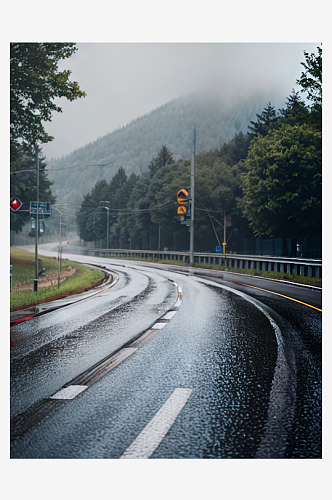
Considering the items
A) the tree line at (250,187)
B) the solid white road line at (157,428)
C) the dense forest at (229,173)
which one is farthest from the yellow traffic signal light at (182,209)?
the solid white road line at (157,428)

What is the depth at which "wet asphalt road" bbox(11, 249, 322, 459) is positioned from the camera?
3740 mm

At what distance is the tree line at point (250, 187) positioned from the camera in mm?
42281

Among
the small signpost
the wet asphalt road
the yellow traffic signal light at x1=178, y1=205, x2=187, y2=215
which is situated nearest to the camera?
the wet asphalt road

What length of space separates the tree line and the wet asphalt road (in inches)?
995

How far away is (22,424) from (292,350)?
181 inches

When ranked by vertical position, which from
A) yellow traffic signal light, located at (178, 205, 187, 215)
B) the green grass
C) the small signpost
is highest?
yellow traffic signal light, located at (178, 205, 187, 215)

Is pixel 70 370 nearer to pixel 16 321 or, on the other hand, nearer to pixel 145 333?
pixel 145 333

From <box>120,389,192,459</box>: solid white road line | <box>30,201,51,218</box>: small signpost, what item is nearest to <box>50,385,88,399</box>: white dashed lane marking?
<box>120,389,192,459</box>: solid white road line

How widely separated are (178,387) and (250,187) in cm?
4606

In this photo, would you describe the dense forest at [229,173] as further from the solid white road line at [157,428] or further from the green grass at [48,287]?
the solid white road line at [157,428]

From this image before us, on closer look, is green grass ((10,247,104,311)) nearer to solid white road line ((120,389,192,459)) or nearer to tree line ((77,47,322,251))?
solid white road line ((120,389,192,459))

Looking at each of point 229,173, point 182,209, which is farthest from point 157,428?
point 229,173

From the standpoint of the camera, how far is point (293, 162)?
42156mm
